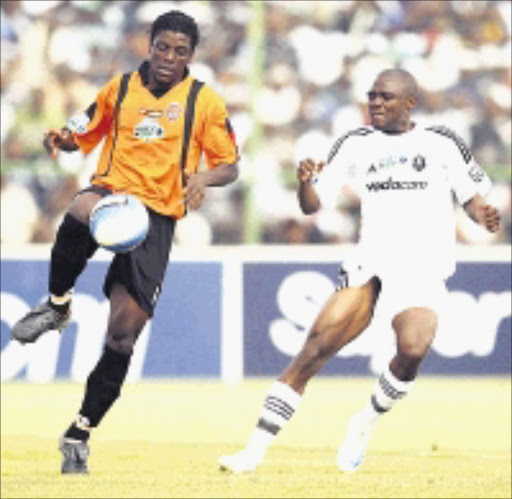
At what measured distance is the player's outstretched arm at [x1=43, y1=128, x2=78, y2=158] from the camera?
375 inches

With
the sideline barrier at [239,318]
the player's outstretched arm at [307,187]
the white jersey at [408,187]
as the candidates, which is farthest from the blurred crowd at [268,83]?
the player's outstretched arm at [307,187]

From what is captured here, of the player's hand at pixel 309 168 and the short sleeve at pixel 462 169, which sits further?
the short sleeve at pixel 462 169

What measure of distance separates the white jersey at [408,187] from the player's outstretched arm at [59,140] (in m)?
1.40

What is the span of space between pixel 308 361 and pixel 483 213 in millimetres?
1254

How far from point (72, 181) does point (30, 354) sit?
5.74ft

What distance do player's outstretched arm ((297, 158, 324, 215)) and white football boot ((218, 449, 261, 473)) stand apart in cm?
137

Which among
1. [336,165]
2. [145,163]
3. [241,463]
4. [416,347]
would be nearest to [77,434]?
[241,463]

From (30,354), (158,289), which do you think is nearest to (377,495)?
(158,289)

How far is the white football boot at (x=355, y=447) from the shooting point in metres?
9.88

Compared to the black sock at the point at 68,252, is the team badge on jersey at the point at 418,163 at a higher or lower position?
higher

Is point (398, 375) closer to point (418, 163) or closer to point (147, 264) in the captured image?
point (418, 163)

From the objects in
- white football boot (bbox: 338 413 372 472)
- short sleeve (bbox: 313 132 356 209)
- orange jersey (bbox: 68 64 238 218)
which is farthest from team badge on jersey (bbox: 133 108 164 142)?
white football boot (bbox: 338 413 372 472)

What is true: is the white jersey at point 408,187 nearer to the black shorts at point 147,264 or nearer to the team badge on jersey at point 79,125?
the black shorts at point 147,264

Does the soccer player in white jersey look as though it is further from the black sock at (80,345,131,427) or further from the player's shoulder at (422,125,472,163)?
the black sock at (80,345,131,427)
